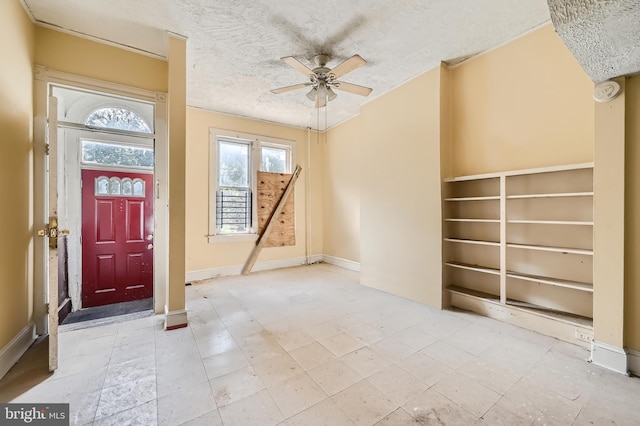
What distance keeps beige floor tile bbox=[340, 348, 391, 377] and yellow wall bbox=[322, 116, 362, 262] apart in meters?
2.93

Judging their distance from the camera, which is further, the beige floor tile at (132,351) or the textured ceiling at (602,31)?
the beige floor tile at (132,351)

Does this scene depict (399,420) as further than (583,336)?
No

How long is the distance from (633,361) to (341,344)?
2183 millimetres

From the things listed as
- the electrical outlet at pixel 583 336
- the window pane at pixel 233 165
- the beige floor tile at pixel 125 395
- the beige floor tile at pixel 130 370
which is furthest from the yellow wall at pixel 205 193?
the electrical outlet at pixel 583 336

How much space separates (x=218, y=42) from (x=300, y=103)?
174cm

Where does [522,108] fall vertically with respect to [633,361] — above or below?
above

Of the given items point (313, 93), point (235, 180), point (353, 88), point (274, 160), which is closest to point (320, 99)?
point (313, 93)

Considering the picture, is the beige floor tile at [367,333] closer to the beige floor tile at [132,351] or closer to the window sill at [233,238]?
the beige floor tile at [132,351]

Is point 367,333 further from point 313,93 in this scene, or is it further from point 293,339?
point 313,93

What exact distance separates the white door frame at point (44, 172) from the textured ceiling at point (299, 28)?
20.3 inches

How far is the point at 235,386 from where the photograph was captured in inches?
67.8

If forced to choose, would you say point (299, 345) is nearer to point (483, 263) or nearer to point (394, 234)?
point (394, 234)

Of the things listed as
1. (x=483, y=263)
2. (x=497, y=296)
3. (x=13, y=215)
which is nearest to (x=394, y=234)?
(x=483, y=263)

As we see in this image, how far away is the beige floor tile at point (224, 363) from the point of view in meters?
1.87
